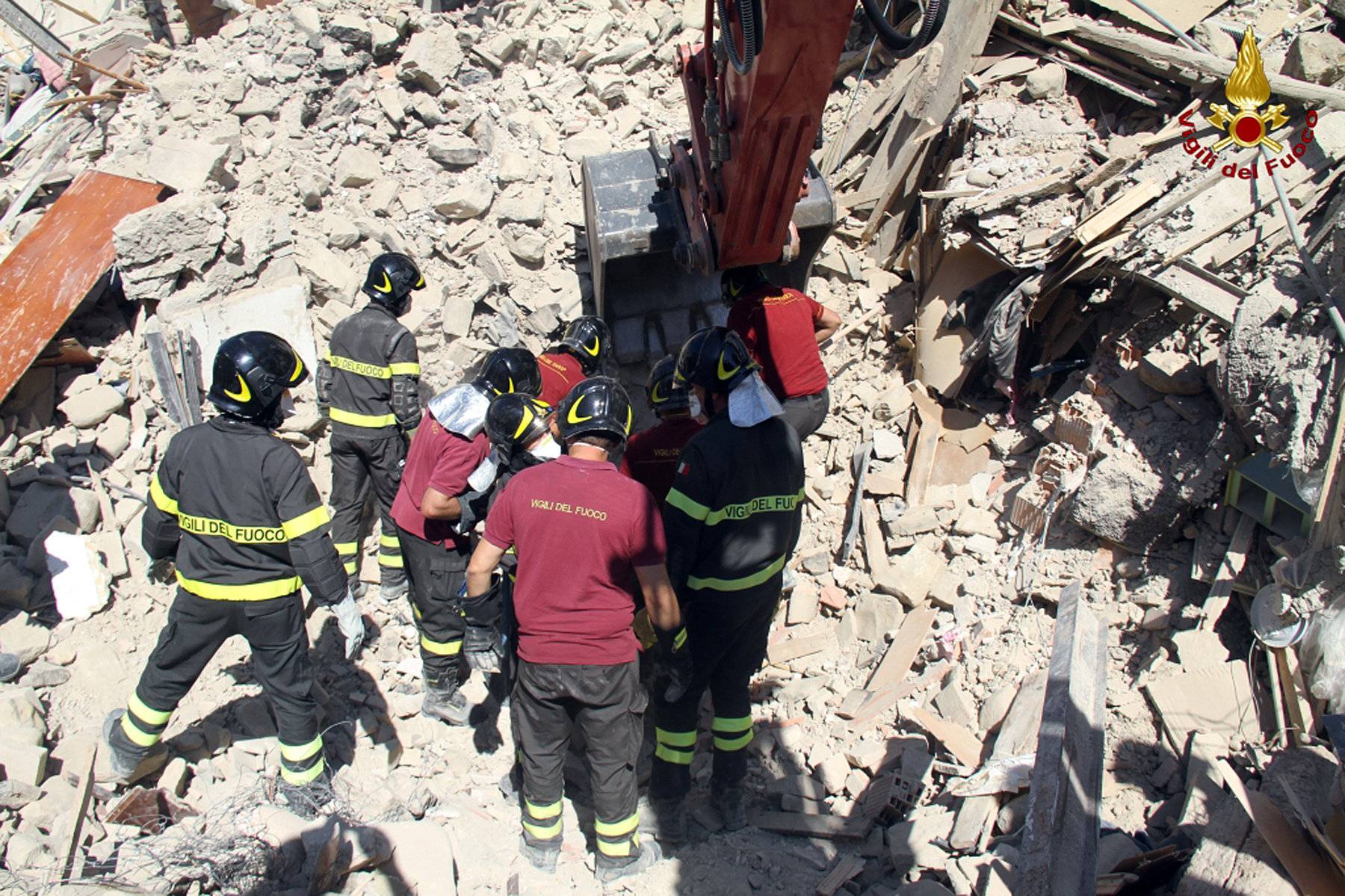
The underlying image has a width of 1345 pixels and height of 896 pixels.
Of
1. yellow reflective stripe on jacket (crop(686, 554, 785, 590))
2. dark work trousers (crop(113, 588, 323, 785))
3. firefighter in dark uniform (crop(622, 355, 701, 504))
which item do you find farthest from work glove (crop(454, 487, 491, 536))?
yellow reflective stripe on jacket (crop(686, 554, 785, 590))

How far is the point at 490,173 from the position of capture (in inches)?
258

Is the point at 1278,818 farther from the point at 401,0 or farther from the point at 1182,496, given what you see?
the point at 401,0

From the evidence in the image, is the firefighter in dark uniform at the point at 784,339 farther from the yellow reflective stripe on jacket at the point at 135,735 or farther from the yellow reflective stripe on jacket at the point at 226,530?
the yellow reflective stripe on jacket at the point at 135,735

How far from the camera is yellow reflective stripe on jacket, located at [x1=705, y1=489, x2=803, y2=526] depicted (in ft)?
12.0

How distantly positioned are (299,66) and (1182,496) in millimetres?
6760

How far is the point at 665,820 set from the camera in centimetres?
413

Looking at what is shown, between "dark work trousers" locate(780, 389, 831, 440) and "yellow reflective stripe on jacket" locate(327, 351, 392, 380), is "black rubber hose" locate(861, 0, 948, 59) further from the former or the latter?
"yellow reflective stripe on jacket" locate(327, 351, 392, 380)

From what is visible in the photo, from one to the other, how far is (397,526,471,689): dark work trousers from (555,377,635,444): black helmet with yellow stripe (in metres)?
1.29

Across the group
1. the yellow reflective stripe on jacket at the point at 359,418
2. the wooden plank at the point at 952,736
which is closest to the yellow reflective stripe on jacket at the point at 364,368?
the yellow reflective stripe on jacket at the point at 359,418

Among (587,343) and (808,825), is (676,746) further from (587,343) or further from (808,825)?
(587,343)

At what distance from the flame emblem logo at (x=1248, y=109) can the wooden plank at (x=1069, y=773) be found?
3137 mm

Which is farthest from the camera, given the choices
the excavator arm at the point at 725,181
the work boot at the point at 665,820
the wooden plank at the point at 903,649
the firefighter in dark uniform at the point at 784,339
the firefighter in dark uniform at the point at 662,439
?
the firefighter in dark uniform at the point at 784,339

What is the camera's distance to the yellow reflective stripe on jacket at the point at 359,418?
16.3 ft

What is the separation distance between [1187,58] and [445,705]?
5710 millimetres
